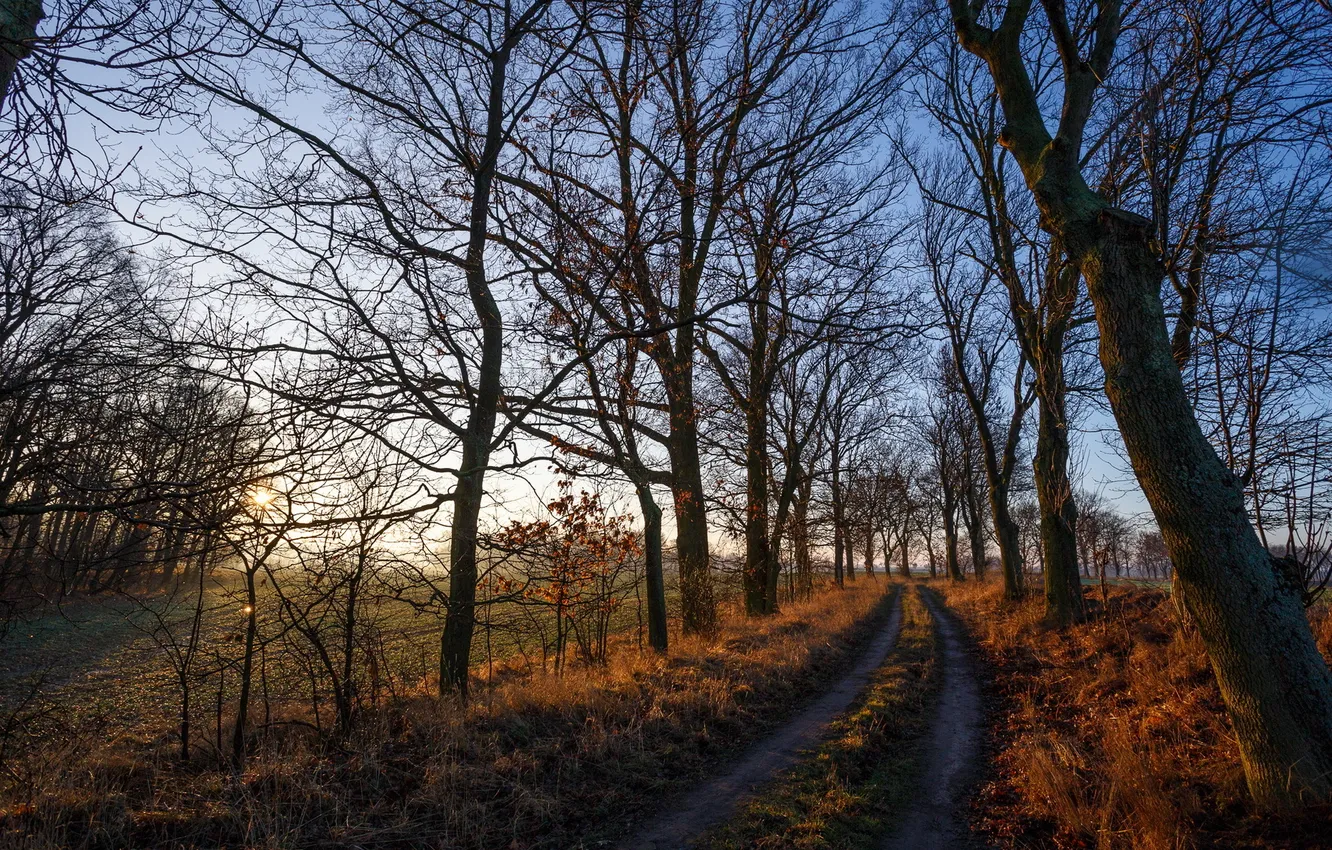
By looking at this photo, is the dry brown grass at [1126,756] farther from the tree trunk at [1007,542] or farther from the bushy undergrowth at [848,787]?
the tree trunk at [1007,542]

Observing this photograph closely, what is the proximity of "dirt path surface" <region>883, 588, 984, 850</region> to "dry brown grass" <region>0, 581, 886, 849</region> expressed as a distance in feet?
5.96

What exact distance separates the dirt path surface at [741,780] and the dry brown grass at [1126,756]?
177 centimetres

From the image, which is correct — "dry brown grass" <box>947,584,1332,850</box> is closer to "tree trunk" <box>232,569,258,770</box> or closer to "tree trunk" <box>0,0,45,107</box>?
"tree trunk" <box>232,569,258,770</box>

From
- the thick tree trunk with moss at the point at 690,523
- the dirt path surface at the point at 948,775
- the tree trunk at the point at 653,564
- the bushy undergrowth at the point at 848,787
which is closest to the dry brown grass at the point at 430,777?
the bushy undergrowth at the point at 848,787

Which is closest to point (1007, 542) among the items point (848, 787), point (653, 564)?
point (653, 564)

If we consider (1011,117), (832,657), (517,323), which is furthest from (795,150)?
(832,657)

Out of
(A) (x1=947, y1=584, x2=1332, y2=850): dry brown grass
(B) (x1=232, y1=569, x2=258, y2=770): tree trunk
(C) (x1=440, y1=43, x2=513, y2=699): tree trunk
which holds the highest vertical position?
(C) (x1=440, y1=43, x2=513, y2=699): tree trunk

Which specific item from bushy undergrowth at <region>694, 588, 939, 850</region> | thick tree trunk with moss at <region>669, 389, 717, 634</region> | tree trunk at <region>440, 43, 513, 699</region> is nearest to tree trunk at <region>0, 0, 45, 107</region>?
tree trunk at <region>440, 43, 513, 699</region>

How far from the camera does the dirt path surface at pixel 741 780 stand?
4.32 metres

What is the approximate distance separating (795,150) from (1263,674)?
22.8 ft

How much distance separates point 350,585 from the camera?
559 centimetres

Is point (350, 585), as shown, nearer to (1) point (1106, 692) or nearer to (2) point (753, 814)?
(2) point (753, 814)

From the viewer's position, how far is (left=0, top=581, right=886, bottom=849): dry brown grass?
3881 millimetres

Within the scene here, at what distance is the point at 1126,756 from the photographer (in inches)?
180
